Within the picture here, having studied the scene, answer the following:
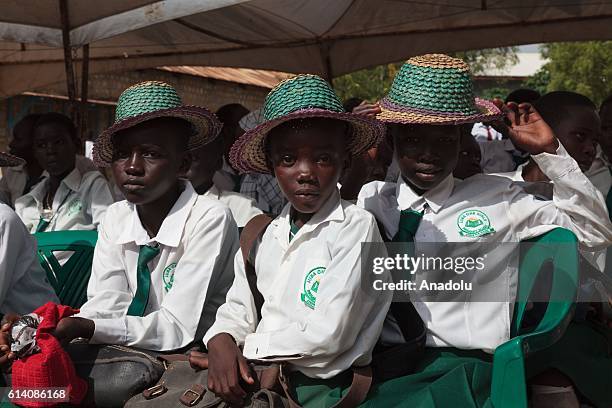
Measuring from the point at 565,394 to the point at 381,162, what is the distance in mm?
1908

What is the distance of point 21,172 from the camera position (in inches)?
224

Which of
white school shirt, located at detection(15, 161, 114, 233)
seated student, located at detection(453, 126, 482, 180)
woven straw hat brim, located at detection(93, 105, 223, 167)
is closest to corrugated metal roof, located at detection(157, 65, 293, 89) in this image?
white school shirt, located at detection(15, 161, 114, 233)

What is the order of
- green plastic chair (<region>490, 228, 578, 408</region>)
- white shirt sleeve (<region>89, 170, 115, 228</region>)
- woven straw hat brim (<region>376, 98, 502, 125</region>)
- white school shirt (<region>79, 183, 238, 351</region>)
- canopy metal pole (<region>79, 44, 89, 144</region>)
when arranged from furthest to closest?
canopy metal pole (<region>79, 44, 89, 144</region>) < white shirt sleeve (<region>89, 170, 115, 228</region>) < white school shirt (<region>79, 183, 238, 351</region>) < woven straw hat brim (<region>376, 98, 502, 125</region>) < green plastic chair (<region>490, 228, 578, 408</region>)

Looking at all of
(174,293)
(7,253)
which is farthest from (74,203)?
(174,293)

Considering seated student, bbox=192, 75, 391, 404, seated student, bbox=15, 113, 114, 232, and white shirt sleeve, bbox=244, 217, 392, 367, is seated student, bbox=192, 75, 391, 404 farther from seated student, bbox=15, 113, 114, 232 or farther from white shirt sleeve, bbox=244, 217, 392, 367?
seated student, bbox=15, 113, 114, 232

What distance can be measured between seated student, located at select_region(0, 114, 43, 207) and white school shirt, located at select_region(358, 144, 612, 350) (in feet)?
11.5

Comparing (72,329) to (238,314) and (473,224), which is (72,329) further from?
(473,224)

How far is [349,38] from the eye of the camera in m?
7.40

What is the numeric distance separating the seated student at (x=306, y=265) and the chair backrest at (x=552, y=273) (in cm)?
52

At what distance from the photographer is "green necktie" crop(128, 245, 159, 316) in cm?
289

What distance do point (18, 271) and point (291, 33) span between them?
15.5ft

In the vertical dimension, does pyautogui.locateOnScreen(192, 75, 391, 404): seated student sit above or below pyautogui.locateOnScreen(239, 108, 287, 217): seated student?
above

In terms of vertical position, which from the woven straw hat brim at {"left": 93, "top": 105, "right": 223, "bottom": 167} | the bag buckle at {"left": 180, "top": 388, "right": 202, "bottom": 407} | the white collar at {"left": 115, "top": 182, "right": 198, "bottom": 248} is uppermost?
the woven straw hat brim at {"left": 93, "top": 105, "right": 223, "bottom": 167}

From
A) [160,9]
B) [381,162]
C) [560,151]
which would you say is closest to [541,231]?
[560,151]
